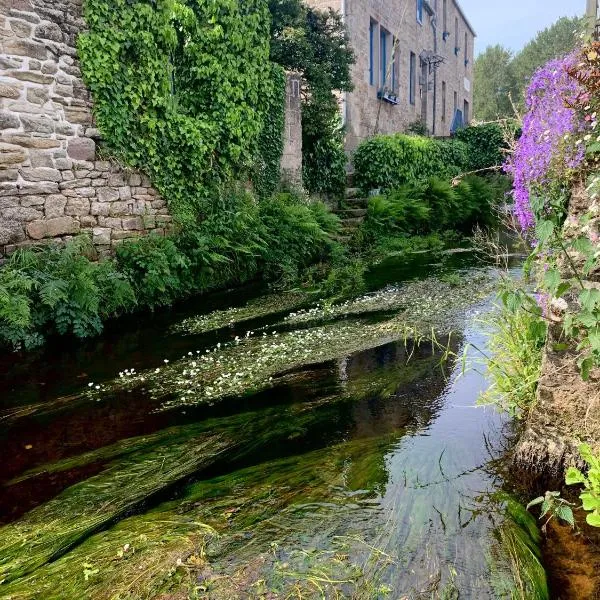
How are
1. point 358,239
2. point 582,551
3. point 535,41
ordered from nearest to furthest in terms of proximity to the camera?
point 582,551, point 358,239, point 535,41

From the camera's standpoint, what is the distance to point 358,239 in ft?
37.7

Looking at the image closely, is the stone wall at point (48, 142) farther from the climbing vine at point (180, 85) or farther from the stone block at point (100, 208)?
the climbing vine at point (180, 85)

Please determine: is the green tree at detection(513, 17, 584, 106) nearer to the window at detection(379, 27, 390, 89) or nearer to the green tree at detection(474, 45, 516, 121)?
the green tree at detection(474, 45, 516, 121)

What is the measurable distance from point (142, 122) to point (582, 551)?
688cm

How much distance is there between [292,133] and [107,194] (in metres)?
4.65

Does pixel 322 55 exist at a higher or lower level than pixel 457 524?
higher

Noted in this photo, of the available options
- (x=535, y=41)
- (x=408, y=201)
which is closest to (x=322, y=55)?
→ (x=408, y=201)

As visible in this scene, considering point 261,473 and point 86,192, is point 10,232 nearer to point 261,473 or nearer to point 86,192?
point 86,192

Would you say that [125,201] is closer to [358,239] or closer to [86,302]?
[86,302]

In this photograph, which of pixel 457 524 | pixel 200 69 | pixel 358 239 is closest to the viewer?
pixel 457 524

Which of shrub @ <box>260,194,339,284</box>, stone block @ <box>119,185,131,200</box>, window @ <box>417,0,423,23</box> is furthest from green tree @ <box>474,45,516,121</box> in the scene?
stone block @ <box>119,185,131,200</box>

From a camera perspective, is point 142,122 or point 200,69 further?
point 200,69

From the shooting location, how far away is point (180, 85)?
26.0 feet

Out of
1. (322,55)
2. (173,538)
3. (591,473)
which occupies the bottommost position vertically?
(173,538)
